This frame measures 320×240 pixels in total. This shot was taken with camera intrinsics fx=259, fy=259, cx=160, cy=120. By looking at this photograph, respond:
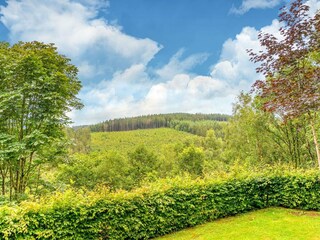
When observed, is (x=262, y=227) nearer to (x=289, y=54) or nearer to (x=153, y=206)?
(x=153, y=206)

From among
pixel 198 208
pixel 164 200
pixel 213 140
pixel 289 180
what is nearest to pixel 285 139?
pixel 289 180

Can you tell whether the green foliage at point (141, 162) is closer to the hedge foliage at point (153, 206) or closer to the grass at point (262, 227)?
the hedge foliage at point (153, 206)

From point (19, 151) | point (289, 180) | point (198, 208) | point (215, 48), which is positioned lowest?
point (198, 208)

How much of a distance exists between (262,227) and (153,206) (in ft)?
11.9

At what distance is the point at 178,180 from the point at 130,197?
2.15m

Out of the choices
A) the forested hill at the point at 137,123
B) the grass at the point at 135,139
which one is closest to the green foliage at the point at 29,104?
the grass at the point at 135,139

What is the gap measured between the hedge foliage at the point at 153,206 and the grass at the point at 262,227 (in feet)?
1.35

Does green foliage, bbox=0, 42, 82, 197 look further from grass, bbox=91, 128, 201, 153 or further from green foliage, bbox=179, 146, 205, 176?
grass, bbox=91, 128, 201, 153

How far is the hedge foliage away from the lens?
646 cm

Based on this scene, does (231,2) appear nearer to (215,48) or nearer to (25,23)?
(215,48)

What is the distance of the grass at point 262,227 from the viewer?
25.3 ft

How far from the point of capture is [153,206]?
8367 mm

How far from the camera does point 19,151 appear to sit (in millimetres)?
10727

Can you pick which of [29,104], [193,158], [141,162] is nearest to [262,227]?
[29,104]
